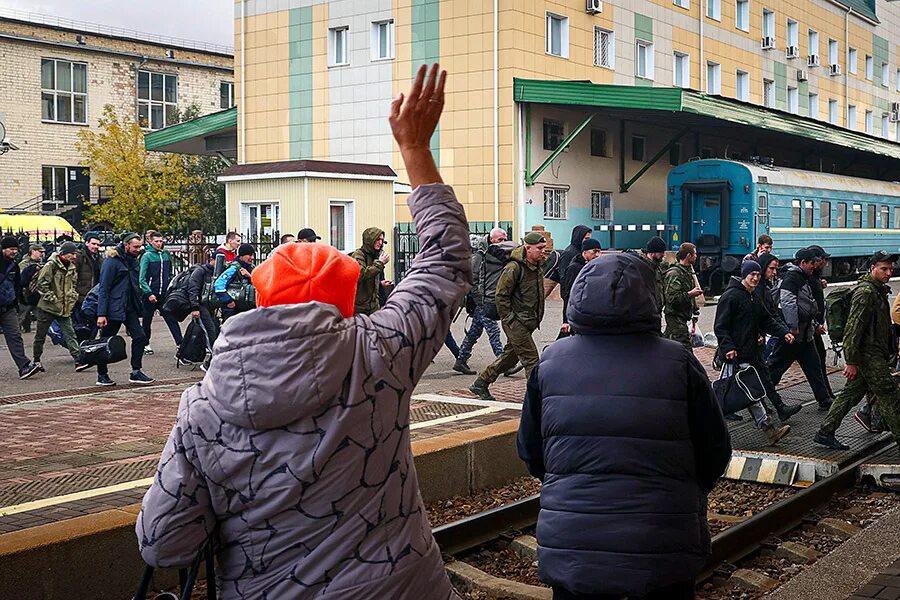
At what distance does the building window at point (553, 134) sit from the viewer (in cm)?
3203

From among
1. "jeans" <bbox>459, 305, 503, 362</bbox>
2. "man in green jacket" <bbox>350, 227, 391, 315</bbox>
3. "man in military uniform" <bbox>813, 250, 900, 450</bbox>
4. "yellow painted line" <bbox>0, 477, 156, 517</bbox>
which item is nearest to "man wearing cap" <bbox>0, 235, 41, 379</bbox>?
"man in green jacket" <bbox>350, 227, 391, 315</bbox>

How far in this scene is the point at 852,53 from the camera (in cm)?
5266

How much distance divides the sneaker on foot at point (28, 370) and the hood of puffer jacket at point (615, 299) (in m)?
11.5

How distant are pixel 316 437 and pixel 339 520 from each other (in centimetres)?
21

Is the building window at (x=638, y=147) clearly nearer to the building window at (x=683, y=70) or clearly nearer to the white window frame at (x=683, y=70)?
the white window frame at (x=683, y=70)

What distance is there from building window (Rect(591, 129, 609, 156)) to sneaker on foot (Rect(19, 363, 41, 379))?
22.4 metres

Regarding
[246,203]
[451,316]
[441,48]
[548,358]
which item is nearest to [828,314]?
[548,358]

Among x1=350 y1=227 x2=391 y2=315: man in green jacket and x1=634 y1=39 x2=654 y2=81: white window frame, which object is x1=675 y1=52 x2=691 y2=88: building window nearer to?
x1=634 y1=39 x2=654 y2=81: white window frame

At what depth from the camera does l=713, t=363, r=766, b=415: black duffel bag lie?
10.0m

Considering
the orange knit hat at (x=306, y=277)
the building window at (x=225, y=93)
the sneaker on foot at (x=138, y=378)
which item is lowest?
the sneaker on foot at (x=138, y=378)

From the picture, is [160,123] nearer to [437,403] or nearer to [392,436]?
[437,403]

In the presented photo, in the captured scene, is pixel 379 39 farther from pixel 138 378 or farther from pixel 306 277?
pixel 306 277

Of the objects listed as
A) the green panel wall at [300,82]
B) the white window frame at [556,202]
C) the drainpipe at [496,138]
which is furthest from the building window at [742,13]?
the green panel wall at [300,82]

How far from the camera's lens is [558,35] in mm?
32656
